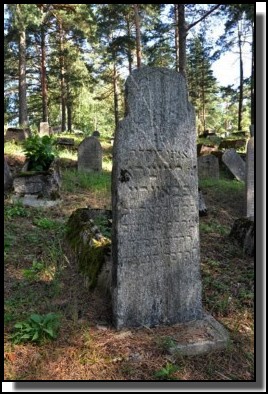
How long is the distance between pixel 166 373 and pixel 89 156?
29.1ft

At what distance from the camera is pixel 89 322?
331cm

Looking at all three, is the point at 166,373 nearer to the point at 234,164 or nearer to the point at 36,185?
the point at 36,185

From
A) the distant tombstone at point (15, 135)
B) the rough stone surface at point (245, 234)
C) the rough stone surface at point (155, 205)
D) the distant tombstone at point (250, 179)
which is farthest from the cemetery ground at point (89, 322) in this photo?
the distant tombstone at point (15, 135)

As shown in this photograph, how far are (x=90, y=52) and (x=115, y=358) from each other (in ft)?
78.5

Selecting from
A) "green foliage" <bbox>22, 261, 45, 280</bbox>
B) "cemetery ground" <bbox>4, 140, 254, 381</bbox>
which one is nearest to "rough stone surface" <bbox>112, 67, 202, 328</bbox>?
"cemetery ground" <bbox>4, 140, 254, 381</bbox>

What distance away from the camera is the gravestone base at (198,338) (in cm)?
297

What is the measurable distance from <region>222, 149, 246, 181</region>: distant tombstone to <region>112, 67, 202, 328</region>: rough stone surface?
8672 mm

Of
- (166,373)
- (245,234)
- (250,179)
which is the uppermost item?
(250,179)

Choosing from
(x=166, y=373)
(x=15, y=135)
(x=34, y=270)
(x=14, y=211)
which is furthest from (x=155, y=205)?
(x=15, y=135)

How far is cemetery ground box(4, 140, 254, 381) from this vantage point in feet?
9.00

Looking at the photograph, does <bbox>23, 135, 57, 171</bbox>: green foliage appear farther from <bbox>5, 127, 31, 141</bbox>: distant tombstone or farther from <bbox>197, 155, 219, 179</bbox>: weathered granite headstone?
<bbox>5, 127, 31, 141</bbox>: distant tombstone

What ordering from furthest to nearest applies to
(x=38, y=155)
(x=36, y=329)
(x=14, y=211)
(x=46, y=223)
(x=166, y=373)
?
(x=38, y=155)
(x=14, y=211)
(x=46, y=223)
(x=36, y=329)
(x=166, y=373)

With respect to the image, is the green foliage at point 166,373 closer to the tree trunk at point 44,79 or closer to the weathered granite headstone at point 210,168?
the weathered granite headstone at point 210,168

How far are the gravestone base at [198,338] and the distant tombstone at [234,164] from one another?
346 inches
